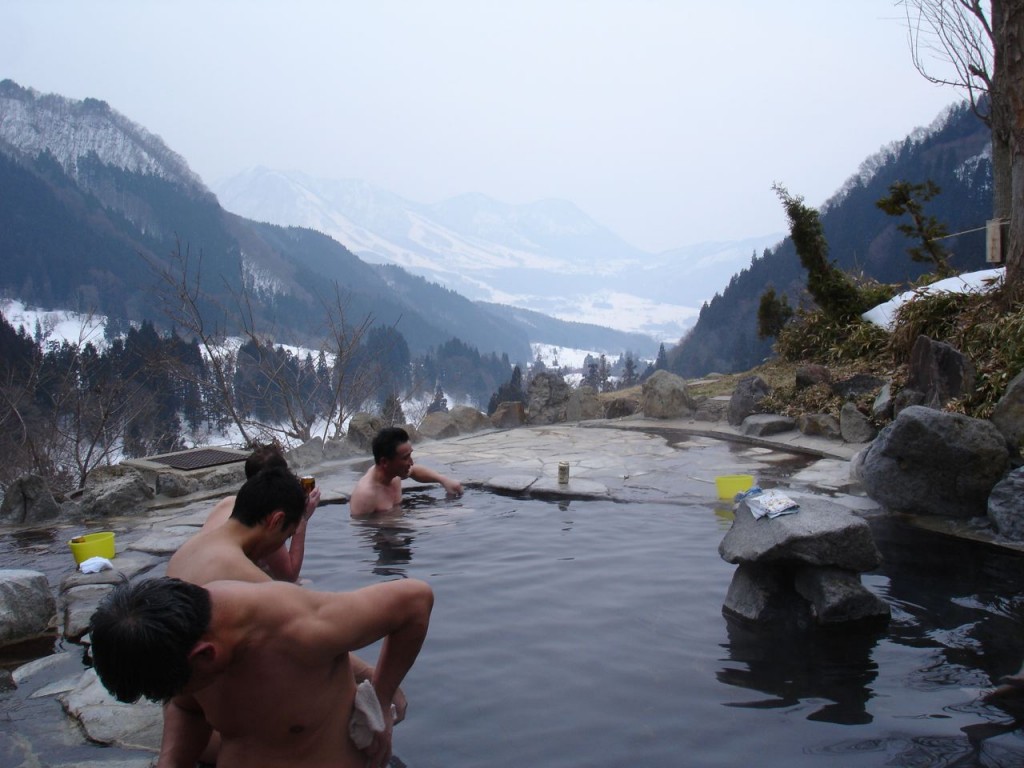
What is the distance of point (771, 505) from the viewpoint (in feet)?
14.1

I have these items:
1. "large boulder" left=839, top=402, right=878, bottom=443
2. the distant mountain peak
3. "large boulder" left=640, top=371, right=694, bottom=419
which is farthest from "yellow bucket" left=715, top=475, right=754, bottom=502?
the distant mountain peak

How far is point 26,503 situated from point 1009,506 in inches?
327

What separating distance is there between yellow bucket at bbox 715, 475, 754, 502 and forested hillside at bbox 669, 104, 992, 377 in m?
18.1

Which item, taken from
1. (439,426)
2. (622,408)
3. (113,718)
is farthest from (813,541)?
(622,408)

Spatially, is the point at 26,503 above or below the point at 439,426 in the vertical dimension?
below

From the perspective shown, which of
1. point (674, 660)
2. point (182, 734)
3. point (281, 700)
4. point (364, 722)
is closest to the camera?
point (281, 700)

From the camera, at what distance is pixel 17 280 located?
126 feet

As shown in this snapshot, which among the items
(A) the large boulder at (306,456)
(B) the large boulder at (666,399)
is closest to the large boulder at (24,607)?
(A) the large boulder at (306,456)

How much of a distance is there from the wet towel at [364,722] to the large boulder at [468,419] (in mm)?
9623

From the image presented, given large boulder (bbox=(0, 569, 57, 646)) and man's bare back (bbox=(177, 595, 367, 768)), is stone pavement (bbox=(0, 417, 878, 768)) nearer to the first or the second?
large boulder (bbox=(0, 569, 57, 646))

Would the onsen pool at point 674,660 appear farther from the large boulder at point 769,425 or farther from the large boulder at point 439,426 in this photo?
the large boulder at point 439,426

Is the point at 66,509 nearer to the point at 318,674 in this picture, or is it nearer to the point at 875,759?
the point at 318,674

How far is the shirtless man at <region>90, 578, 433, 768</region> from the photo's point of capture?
188 cm

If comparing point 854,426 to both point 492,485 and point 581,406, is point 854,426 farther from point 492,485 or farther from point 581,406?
point 581,406
